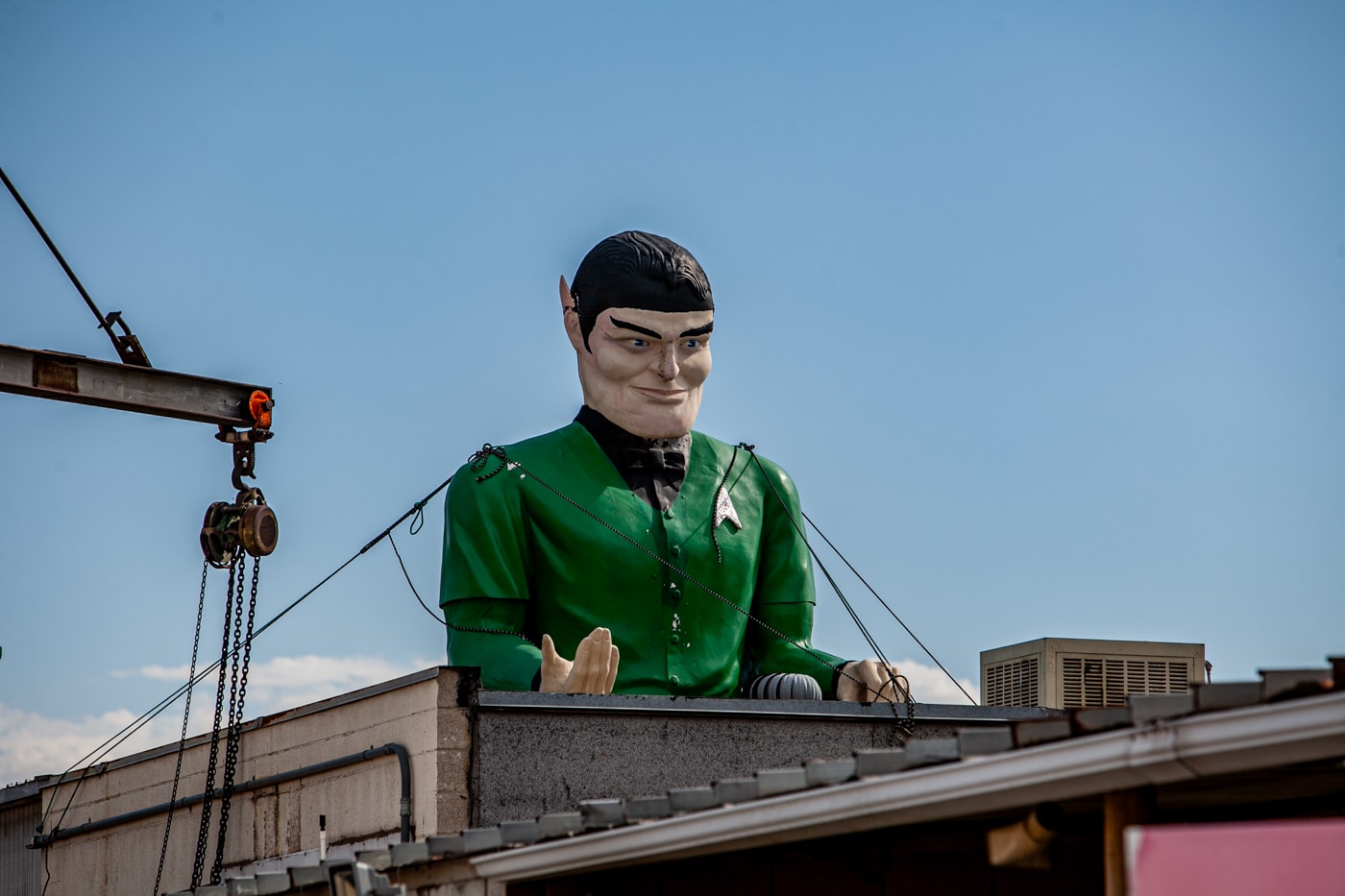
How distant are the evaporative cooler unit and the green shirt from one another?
5.16 feet

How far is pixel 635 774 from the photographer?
40.8 feet

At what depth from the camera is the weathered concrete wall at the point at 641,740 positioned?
1205cm

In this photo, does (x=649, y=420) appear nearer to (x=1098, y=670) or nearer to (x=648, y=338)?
(x=648, y=338)

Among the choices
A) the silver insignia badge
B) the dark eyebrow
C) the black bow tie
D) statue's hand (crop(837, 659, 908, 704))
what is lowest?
statue's hand (crop(837, 659, 908, 704))

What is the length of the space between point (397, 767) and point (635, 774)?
1.43 metres

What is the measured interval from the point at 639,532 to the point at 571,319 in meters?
1.67

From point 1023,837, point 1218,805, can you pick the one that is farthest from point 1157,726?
point 1218,805

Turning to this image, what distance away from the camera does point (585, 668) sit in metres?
12.5

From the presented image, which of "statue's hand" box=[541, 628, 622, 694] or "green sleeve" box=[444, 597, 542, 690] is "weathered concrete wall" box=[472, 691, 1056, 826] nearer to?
"statue's hand" box=[541, 628, 622, 694]

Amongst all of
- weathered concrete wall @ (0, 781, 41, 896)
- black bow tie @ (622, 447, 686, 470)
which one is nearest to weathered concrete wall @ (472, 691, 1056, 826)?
black bow tie @ (622, 447, 686, 470)

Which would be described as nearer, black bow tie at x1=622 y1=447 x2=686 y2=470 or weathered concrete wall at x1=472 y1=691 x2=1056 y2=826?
weathered concrete wall at x1=472 y1=691 x2=1056 y2=826

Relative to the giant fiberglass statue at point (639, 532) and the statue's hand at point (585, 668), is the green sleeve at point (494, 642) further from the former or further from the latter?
the statue's hand at point (585, 668)

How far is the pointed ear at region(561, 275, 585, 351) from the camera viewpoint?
14234 mm

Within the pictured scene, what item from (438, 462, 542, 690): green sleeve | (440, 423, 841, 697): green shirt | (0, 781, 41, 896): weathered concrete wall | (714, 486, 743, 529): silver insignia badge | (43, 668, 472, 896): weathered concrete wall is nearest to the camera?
(43, 668, 472, 896): weathered concrete wall
